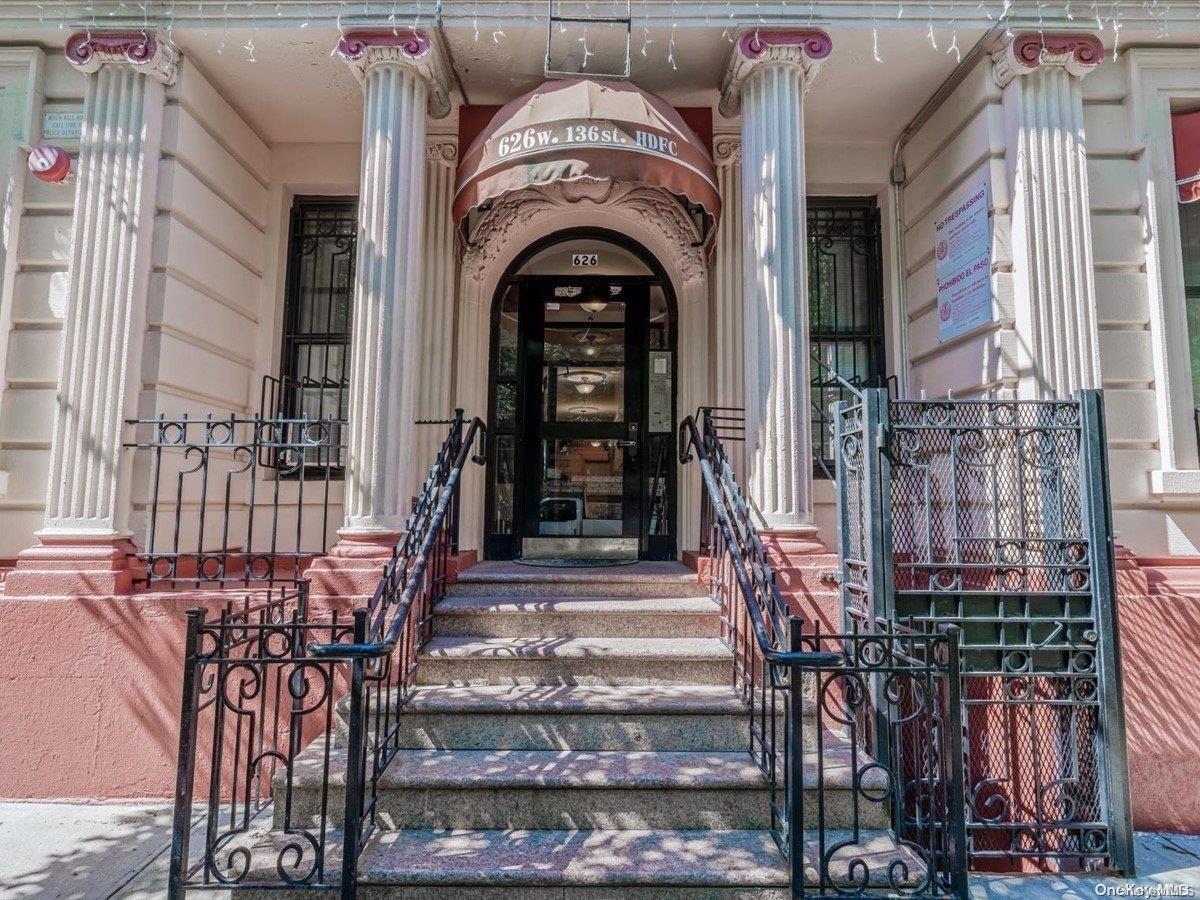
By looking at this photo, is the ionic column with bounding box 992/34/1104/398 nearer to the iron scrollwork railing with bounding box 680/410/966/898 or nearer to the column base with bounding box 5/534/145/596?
the iron scrollwork railing with bounding box 680/410/966/898

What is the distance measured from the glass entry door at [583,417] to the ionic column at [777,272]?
215 cm

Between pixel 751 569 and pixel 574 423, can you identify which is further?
pixel 574 423

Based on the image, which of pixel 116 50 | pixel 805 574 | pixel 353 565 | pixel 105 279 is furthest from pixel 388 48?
pixel 805 574

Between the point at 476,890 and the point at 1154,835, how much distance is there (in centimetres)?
449

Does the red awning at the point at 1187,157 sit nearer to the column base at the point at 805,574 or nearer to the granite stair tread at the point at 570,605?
the column base at the point at 805,574

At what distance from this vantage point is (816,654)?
11.1 feet

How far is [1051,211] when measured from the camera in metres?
5.51

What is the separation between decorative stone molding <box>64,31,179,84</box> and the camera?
5.55 metres

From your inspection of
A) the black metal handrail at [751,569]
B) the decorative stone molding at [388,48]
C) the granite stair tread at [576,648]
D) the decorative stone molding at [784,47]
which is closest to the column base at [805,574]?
the black metal handrail at [751,569]

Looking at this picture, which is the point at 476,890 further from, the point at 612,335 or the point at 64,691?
the point at 612,335

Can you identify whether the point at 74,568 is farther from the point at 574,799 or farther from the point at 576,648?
the point at 574,799

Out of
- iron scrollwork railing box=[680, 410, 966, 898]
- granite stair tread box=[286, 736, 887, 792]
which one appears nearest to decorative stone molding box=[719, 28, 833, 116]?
iron scrollwork railing box=[680, 410, 966, 898]

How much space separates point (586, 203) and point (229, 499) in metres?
4.19

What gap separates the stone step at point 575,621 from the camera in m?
5.03
